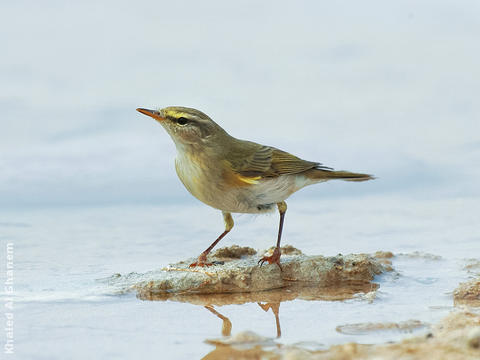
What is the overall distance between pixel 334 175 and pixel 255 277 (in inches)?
70.0

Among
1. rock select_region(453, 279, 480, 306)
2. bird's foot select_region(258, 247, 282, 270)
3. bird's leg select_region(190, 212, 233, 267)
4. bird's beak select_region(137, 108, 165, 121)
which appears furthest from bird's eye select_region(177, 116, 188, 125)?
rock select_region(453, 279, 480, 306)

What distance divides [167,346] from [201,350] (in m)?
0.31

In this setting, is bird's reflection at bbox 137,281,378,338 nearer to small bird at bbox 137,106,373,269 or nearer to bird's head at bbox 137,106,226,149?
small bird at bbox 137,106,373,269

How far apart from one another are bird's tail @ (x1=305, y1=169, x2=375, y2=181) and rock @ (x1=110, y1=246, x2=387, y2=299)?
0.99m

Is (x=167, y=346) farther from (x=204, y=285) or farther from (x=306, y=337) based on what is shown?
(x=204, y=285)

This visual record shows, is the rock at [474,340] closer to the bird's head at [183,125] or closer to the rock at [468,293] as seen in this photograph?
the rock at [468,293]

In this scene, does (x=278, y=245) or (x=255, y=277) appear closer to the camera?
(x=255, y=277)

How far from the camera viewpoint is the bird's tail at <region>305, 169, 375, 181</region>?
794 cm

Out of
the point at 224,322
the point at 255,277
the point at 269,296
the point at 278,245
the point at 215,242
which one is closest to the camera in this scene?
the point at 224,322

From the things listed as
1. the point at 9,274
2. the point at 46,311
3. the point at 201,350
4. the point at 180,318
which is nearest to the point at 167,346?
the point at 201,350

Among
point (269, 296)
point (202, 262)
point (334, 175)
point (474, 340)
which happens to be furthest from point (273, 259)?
point (474, 340)

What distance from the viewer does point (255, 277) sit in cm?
700

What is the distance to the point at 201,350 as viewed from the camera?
15.3 ft

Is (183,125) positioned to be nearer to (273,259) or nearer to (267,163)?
(267,163)
